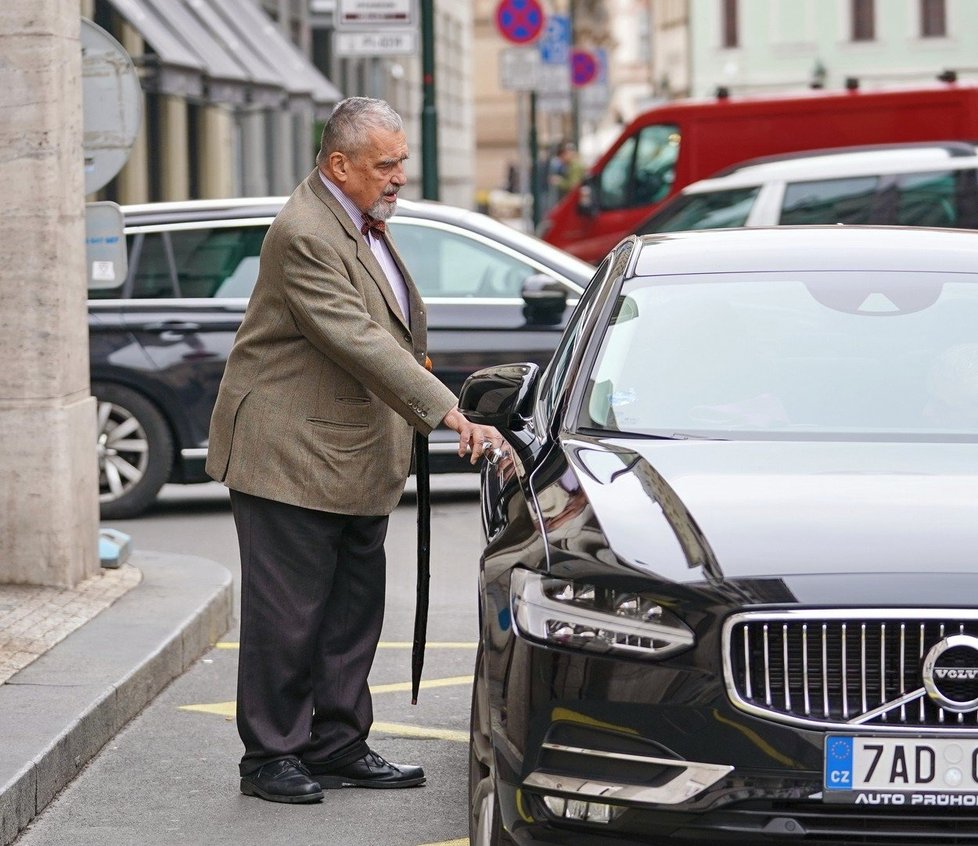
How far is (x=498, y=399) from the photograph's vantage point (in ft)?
17.2

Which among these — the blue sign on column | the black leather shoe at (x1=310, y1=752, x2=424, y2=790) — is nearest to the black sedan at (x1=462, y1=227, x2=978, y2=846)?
the black leather shoe at (x1=310, y1=752, x2=424, y2=790)

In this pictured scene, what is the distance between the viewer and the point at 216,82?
852 inches

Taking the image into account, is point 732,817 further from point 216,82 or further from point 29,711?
point 216,82

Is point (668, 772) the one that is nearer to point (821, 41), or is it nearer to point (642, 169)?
point (642, 169)

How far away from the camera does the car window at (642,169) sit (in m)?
20.1

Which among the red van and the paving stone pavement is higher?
the red van

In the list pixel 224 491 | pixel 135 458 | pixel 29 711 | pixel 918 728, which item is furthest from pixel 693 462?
pixel 224 491

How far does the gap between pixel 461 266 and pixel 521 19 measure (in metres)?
14.2

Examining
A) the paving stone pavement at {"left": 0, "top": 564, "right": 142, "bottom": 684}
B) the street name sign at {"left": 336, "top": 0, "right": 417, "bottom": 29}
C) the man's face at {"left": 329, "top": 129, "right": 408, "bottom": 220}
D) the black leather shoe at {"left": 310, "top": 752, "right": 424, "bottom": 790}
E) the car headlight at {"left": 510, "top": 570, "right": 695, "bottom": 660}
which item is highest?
the street name sign at {"left": 336, "top": 0, "right": 417, "bottom": 29}

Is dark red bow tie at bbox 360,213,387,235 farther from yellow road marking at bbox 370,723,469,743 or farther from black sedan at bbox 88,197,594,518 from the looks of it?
black sedan at bbox 88,197,594,518

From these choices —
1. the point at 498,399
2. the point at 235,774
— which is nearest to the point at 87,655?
the point at 235,774

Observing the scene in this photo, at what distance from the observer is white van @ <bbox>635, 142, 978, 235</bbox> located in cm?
1539

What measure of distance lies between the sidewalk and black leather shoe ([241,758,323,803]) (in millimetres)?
538

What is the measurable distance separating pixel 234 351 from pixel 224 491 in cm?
735
